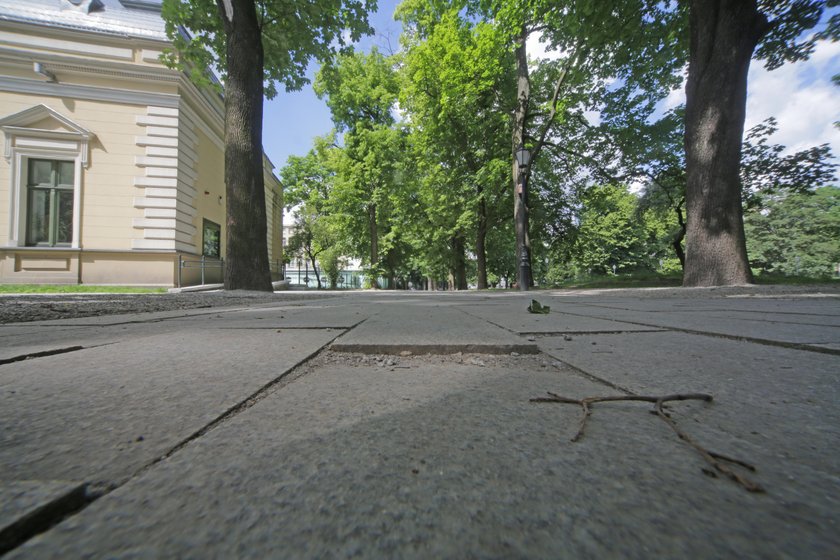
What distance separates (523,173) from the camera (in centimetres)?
1138

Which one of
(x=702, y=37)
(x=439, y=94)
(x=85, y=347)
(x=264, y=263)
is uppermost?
(x=439, y=94)

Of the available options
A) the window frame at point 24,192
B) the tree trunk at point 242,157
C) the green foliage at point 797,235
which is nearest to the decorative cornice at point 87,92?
the window frame at point 24,192

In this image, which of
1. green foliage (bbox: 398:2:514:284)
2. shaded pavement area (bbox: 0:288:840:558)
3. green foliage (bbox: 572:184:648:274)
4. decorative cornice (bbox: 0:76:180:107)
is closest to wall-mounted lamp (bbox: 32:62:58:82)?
decorative cornice (bbox: 0:76:180:107)

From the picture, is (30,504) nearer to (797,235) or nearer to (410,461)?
(410,461)

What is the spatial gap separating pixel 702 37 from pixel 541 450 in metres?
9.62

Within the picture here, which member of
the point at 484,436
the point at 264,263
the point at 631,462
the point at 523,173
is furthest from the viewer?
the point at 523,173

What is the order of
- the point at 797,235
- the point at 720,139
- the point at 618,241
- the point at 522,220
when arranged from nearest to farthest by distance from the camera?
the point at 720,139 < the point at 522,220 < the point at 797,235 < the point at 618,241

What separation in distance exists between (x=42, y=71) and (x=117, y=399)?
50.1ft

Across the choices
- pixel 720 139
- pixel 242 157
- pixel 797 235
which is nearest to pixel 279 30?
pixel 242 157

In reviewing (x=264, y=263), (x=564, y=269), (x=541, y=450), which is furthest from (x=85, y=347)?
(x=564, y=269)

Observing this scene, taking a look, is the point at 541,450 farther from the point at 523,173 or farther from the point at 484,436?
the point at 523,173

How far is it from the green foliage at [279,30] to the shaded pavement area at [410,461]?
9498 millimetres

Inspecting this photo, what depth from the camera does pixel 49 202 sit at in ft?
35.7

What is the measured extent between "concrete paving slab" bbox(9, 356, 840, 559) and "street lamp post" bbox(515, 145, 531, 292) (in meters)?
10.7
